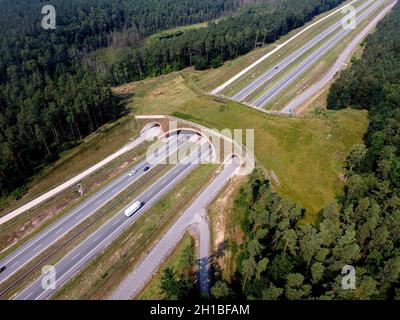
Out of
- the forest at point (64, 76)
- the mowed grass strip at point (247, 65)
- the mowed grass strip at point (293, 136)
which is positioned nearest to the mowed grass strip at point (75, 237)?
the forest at point (64, 76)

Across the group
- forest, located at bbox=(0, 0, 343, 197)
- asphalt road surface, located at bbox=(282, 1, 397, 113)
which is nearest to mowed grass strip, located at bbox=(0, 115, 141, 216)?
forest, located at bbox=(0, 0, 343, 197)

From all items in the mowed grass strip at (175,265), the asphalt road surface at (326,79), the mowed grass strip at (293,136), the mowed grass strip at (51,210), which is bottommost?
the mowed grass strip at (175,265)

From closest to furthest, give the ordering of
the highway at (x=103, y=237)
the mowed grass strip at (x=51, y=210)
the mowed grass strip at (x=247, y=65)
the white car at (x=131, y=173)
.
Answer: the highway at (x=103, y=237), the mowed grass strip at (x=51, y=210), the white car at (x=131, y=173), the mowed grass strip at (x=247, y=65)

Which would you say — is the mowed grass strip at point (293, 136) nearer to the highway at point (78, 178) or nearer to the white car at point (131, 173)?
the highway at point (78, 178)

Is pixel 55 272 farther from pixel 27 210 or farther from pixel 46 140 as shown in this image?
pixel 46 140

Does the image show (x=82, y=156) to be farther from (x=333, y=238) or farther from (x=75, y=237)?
(x=333, y=238)

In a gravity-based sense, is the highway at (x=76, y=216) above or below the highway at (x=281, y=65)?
below
